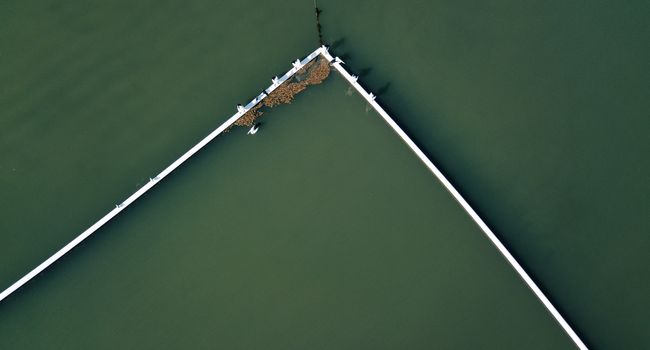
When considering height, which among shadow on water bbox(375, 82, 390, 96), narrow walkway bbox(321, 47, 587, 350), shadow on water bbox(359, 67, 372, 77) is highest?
shadow on water bbox(359, 67, 372, 77)

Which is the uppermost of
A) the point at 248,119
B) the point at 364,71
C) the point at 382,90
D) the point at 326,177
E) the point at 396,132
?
the point at 248,119

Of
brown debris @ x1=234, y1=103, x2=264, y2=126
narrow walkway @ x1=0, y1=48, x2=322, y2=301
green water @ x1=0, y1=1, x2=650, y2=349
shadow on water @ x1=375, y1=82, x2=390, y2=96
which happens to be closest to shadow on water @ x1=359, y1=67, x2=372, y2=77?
green water @ x1=0, y1=1, x2=650, y2=349

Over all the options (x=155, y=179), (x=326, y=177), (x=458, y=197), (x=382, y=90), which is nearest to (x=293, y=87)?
(x=382, y=90)

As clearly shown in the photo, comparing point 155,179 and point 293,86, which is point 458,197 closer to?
point 293,86

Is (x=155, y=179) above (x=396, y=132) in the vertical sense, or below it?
above

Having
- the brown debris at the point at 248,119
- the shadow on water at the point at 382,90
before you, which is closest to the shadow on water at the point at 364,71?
the shadow on water at the point at 382,90

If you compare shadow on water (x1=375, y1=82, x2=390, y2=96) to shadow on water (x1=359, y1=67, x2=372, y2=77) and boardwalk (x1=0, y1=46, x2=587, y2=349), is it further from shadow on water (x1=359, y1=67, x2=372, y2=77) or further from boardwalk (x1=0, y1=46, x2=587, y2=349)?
shadow on water (x1=359, y1=67, x2=372, y2=77)

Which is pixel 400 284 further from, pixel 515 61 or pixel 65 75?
pixel 65 75
